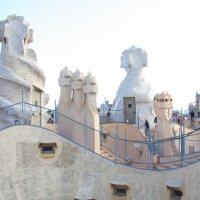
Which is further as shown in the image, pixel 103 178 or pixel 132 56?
pixel 132 56

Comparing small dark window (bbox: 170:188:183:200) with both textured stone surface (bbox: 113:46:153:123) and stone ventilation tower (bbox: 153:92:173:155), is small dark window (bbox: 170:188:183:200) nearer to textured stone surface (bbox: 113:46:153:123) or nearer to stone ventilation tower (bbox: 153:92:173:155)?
→ stone ventilation tower (bbox: 153:92:173:155)

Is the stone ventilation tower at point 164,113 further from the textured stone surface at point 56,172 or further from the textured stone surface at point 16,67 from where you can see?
the textured stone surface at point 16,67

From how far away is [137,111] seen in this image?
18.3 m

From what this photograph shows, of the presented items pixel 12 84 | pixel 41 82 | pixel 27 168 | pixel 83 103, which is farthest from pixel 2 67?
pixel 27 168

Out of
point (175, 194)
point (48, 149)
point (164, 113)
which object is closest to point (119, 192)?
point (175, 194)

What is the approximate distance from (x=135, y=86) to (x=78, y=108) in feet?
27.5

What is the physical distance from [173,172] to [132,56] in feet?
37.7

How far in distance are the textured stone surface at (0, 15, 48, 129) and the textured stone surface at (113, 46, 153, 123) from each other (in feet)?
22.3

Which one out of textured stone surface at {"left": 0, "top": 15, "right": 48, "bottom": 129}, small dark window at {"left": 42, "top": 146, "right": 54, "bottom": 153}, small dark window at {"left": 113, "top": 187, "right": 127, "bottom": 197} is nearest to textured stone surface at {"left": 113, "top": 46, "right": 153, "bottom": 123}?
textured stone surface at {"left": 0, "top": 15, "right": 48, "bottom": 129}

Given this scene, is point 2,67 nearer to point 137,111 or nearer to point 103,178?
point 103,178

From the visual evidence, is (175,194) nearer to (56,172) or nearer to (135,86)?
(56,172)

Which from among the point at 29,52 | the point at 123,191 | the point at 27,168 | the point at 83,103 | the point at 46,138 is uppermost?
the point at 29,52

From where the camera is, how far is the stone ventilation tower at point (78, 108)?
34.2ft

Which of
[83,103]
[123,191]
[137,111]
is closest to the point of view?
[123,191]
